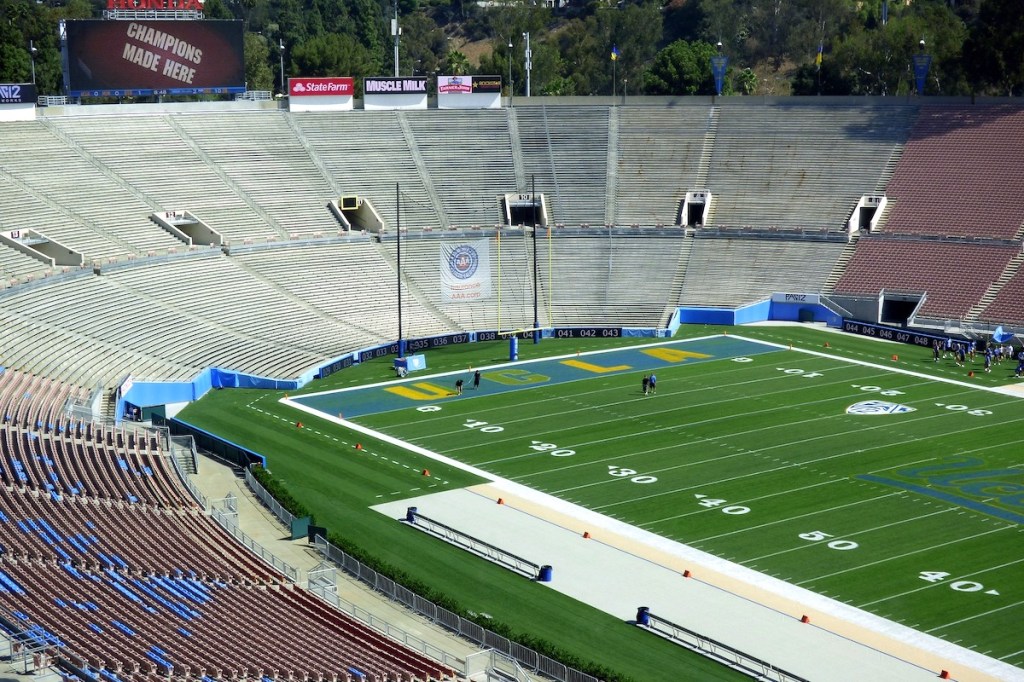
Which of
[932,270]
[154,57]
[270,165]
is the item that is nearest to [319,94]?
[270,165]

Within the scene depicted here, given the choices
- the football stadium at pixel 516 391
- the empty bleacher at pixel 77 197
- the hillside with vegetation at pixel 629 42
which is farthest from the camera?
the hillside with vegetation at pixel 629 42

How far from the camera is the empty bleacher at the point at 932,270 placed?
6259 centimetres

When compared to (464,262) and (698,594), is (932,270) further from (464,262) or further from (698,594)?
(698,594)

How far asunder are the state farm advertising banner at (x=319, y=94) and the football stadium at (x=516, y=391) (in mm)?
1094

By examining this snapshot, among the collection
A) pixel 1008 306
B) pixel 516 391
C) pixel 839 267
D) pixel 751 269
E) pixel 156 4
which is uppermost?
pixel 156 4

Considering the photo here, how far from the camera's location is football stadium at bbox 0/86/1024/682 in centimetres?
3062

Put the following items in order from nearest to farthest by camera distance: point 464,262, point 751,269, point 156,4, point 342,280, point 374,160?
point 464,262
point 342,280
point 751,269
point 156,4
point 374,160

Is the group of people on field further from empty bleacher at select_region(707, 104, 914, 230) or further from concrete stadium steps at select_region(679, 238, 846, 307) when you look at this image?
empty bleacher at select_region(707, 104, 914, 230)

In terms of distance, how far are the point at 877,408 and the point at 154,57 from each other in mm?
40170

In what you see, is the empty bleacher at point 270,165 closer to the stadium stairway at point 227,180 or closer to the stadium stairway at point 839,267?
the stadium stairway at point 227,180

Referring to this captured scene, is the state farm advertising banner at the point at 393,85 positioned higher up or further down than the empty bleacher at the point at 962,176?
higher up

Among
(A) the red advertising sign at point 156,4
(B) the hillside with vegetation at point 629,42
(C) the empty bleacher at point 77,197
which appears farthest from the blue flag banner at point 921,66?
(C) the empty bleacher at point 77,197

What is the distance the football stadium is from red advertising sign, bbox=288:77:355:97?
157 cm

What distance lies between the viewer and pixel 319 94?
247 ft
